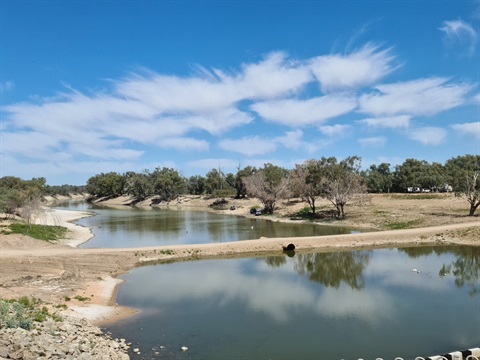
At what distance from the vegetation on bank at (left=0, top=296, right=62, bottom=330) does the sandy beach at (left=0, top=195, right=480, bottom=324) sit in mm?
2467

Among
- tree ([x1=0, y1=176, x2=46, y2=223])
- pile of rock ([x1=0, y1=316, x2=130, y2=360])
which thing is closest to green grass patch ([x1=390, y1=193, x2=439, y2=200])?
tree ([x1=0, y1=176, x2=46, y2=223])

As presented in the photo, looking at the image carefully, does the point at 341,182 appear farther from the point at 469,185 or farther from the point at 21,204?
the point at 21,204

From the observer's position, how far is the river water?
1941 centimetres

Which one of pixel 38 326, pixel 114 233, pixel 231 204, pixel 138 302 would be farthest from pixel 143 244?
pixel 231 204

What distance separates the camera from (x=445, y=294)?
28.0m

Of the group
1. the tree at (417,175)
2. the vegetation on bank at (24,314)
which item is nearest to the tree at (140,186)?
the tree at (417,175)

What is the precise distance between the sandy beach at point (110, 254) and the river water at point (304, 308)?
90.5 inches

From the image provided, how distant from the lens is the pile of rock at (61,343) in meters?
14.9

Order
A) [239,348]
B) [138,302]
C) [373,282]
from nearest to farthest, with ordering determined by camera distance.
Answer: [239,348] → [138,302] → [373,282]

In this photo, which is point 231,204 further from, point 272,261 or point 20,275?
point 20,275

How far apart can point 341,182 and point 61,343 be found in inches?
2544

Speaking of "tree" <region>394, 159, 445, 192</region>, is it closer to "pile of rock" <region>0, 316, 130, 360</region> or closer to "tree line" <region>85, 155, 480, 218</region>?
"tree line" <region>85, 155, 480, 218</region>

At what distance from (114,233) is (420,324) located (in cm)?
5381

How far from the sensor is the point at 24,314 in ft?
64.8
